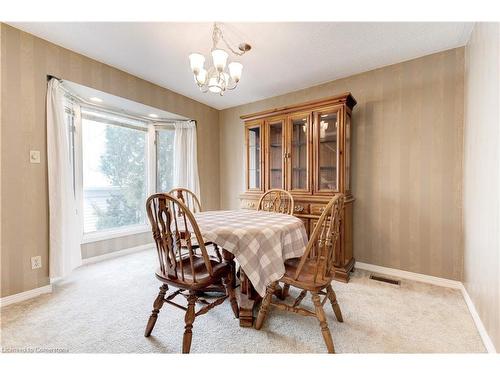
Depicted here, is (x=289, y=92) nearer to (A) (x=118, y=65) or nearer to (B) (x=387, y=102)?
(B) (x=387, y=102)

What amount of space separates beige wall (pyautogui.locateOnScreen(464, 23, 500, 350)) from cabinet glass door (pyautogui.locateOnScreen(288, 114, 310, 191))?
56.7 inches

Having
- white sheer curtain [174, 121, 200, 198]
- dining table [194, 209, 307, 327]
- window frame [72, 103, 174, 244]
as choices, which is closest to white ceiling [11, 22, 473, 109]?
window frame [72, 103, 174, 244]

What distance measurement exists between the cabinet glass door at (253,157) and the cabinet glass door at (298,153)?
50cm

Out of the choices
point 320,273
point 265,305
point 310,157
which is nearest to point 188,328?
point 265,305

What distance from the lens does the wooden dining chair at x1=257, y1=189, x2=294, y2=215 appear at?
256 centimetres

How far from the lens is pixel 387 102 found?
252 centimetres

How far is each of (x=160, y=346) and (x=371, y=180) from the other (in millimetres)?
2590

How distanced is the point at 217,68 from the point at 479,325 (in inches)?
102

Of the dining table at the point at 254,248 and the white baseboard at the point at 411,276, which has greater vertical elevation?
the dining table at the point at 254,248

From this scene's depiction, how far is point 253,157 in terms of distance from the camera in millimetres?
3191

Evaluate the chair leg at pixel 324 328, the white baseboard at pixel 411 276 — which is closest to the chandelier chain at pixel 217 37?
the chair leg at pixel 324 328

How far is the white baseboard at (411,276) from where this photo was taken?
7.20ft

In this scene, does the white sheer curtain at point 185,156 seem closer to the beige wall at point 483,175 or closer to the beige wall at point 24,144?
the beige wall at point 24,144

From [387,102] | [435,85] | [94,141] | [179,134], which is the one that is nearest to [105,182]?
[94,141]
